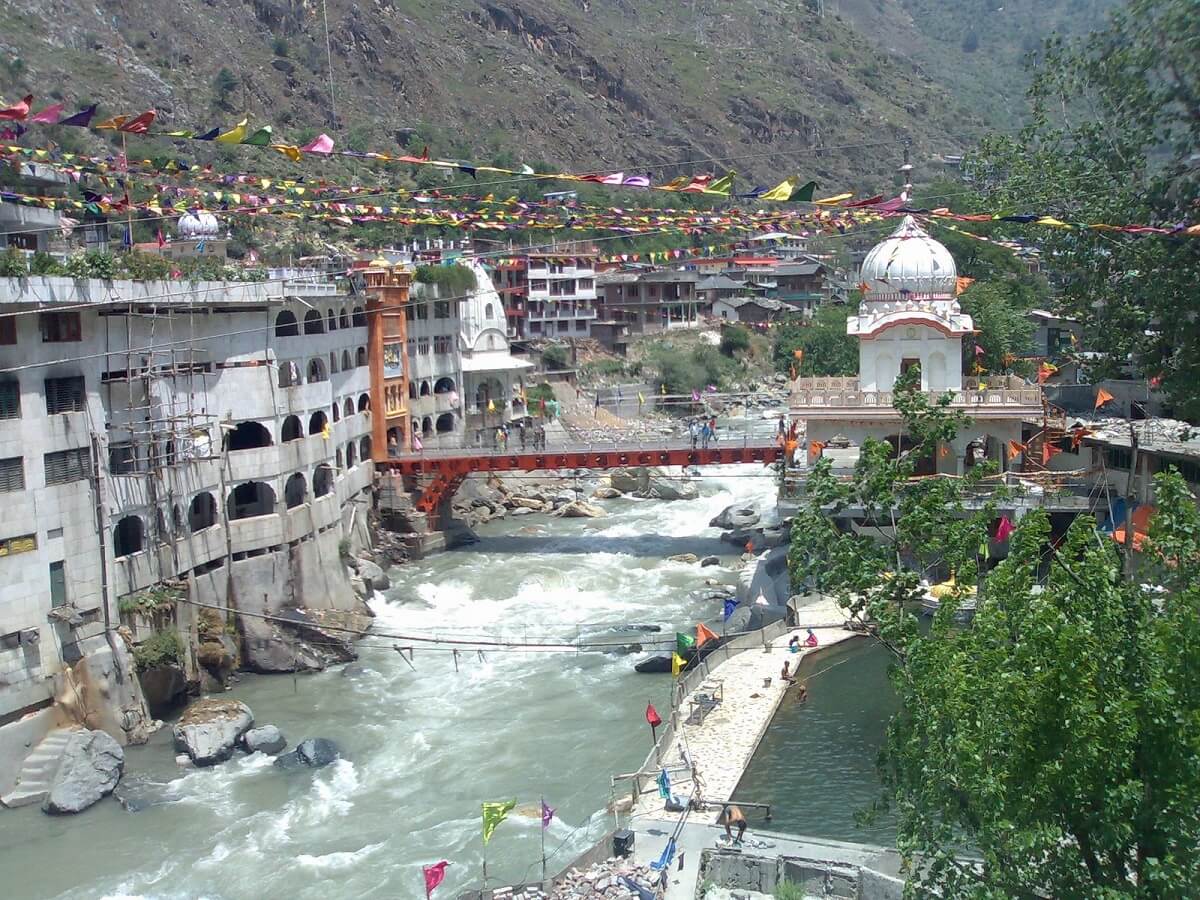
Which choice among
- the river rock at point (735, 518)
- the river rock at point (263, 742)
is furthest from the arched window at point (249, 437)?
the river rock at point (735, 518)

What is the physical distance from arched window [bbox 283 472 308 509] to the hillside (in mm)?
49689

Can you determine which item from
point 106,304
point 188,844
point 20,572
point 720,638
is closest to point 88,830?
point 188,844

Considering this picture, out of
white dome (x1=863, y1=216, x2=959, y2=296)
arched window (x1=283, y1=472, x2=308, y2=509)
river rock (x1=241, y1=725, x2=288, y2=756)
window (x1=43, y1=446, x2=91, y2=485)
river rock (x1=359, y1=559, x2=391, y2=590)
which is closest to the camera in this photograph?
river rock (x1=241, y1=725, x2=288, y2=756)

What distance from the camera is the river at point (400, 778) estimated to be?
61.5 feet

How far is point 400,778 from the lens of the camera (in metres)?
22.1

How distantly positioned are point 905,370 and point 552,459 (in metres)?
11.1

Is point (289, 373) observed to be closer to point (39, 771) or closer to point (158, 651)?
point (158, 651)

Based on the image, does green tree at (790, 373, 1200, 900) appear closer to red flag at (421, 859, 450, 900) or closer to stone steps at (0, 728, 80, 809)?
red flag at (421, 859, 450, 900)

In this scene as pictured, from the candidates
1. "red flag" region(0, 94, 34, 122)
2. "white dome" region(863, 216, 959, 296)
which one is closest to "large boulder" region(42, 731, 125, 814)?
"red flag" region(0, 94, 34, 122)

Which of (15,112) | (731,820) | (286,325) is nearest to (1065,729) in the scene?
(731,820)

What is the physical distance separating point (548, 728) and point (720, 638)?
433 cm

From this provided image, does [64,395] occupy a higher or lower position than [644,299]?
lower

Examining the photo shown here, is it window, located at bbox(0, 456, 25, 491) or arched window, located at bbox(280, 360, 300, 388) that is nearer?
window, located at bbox(0, 456, 25, 491)

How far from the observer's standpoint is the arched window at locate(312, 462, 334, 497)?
34344 mm
